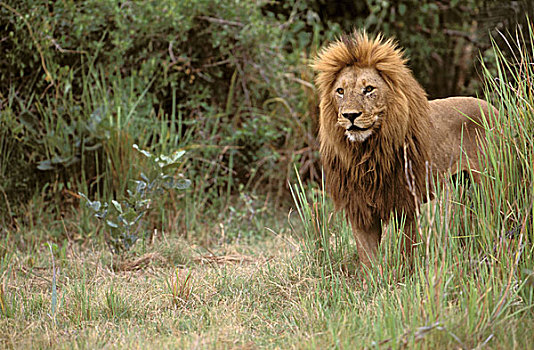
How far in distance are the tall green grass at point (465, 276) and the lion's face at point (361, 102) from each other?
53cm

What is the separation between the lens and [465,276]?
2811mm

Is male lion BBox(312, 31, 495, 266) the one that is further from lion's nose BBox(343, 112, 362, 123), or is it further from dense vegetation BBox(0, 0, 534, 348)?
dense vegetation BBox(0, 0, 534, 348)

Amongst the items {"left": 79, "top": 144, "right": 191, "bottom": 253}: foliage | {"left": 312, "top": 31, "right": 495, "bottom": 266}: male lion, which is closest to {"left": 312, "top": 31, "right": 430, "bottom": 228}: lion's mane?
{"left": 312, "top": 31, "right": 495, "bottom": 266}: male lion

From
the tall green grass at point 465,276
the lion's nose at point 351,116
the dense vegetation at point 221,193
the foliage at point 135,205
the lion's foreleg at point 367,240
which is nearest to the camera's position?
the tall green grass at point 465,276

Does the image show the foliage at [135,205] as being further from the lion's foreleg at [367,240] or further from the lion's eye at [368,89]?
the lion's eye at [368,89]

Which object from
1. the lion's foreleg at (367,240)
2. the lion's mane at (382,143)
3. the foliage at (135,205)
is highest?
the lion's mane at (382,143)

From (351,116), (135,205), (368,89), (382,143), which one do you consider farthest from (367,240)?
(135,205)

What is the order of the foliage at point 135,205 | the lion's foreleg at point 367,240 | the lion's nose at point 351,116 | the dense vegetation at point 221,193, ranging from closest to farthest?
the dense vegetation at point 221,193 → the lion's nose at point 351,116 → the lion's foreleg at point 367,240 → the foliage at point 135,205

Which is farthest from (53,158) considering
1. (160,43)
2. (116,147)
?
(160,43)

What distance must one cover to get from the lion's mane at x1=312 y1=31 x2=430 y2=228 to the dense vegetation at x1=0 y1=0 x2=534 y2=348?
0.21m

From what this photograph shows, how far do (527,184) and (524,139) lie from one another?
8.9 inches

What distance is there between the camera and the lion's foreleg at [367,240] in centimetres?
352

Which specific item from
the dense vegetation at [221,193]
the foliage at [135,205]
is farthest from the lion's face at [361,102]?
the foliage at [135,205]

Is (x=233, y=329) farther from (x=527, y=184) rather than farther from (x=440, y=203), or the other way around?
(x=527, y=184)
